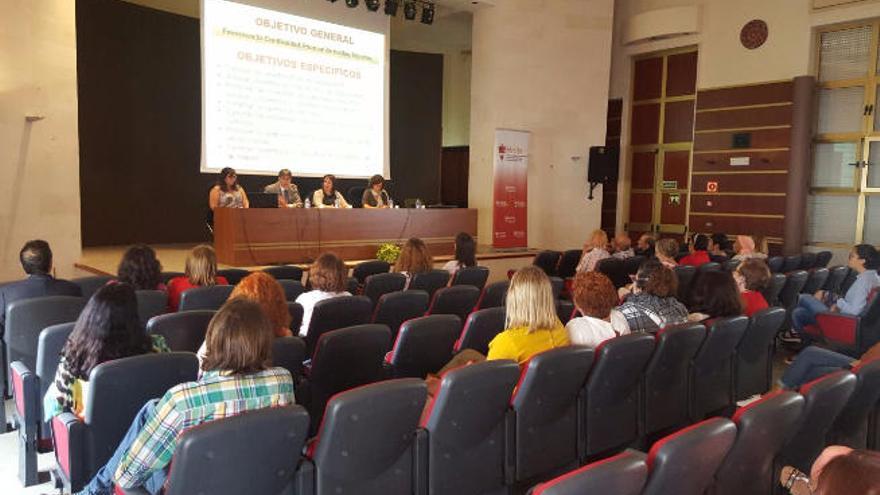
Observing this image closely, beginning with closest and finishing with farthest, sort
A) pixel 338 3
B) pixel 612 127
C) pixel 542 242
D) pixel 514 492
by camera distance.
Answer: pixel 514 492
pixel 338 3
pixel 542 242
pixel 612 127

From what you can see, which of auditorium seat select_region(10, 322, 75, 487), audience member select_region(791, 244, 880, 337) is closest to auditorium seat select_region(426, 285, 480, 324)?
auditorium seat select_region(10, 322, 75, 487)

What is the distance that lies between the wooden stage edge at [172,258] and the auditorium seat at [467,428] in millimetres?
5348

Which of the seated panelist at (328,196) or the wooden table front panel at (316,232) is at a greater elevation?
the seated panelist at (328,196)

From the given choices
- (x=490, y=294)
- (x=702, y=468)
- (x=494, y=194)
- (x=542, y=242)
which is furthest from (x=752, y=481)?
(x=542, y=242)

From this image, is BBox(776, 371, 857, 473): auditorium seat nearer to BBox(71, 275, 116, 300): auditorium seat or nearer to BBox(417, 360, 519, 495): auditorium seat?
BBox(417, 360, 519, 495): auditorium seat

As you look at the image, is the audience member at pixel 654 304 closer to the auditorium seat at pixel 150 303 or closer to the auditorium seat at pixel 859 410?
the auditorium seat at pixel 859 410

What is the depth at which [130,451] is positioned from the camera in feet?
6.46

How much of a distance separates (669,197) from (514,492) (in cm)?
998

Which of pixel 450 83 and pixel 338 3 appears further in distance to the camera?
pixel 450 83

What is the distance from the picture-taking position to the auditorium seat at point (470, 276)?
17.6ft

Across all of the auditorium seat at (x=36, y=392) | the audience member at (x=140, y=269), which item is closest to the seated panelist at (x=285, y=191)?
the audience member at (x=140, y=269)

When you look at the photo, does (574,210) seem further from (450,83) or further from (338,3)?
(338,3)

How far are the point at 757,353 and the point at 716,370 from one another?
0.48m

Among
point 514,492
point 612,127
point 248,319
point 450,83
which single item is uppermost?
point 450,83
